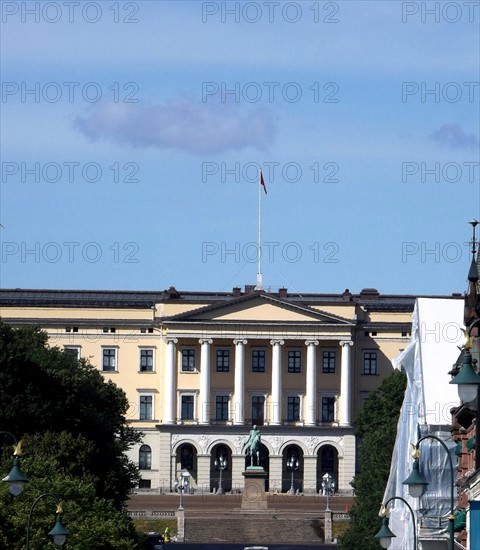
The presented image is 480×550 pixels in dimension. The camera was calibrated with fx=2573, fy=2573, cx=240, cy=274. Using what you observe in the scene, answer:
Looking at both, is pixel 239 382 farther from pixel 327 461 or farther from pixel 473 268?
pixel 473 268

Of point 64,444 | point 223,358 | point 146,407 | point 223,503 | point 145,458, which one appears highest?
point 223,358

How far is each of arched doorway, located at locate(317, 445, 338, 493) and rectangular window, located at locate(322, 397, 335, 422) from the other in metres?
2.16

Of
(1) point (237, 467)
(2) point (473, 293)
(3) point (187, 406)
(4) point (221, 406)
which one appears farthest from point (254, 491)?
(2) point (473, 293)

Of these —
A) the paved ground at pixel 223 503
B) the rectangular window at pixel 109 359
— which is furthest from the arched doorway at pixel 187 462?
the rectangular window at pixel 109 359

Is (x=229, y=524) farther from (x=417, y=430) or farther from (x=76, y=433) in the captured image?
(x=417, y=430)

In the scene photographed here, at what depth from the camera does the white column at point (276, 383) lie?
17788cm

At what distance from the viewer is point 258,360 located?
180 m

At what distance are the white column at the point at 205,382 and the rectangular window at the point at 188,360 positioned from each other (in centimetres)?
141

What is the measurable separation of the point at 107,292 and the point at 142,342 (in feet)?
14.7


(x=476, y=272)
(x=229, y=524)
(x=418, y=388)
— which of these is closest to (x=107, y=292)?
(x=229, y=524)

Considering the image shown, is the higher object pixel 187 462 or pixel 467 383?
pixel 187 462

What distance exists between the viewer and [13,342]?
109m

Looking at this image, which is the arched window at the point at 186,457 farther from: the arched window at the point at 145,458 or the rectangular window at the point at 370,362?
the rectangular window at the point at 370,362

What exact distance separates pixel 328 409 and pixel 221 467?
9.19 metres
